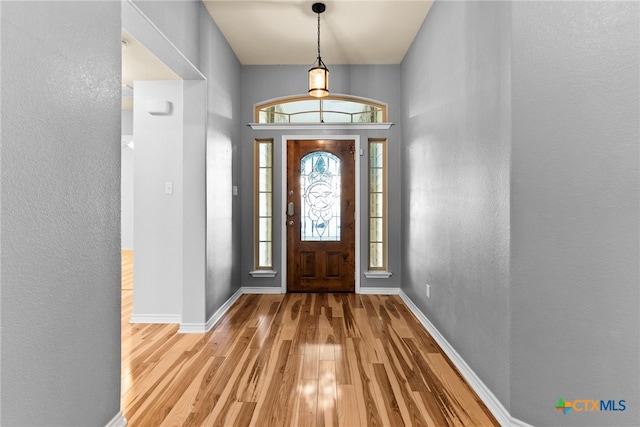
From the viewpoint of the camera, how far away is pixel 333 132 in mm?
4586

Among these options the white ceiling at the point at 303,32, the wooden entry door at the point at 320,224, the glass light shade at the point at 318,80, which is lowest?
the wooden entry door at the point at 320,224

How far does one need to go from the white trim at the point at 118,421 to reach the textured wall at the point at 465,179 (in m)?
2.02

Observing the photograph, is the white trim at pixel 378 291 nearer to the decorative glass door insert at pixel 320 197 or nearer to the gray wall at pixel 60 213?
the decorative glass door insert at pixel 320 197

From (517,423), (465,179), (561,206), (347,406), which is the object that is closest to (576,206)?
(561,206)

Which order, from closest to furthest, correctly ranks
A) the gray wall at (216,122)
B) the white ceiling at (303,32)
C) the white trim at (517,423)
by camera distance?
1. the white trim at (517,423)
2. the gray wall at (216,122)
3. the white ceiling at (303,32)

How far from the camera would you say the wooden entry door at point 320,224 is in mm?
4645

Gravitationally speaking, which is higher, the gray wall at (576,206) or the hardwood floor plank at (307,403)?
the gray wall at (576,206)

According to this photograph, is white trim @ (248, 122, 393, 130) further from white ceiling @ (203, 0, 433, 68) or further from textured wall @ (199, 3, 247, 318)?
white ceiling @ (203, 0, 433, 68)

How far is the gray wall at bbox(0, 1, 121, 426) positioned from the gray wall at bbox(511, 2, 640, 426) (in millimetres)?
2044

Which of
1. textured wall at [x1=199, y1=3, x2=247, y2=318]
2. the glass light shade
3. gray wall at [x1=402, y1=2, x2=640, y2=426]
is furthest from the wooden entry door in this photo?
gray wall at [x1=402, y1=2, x2=640, y2=426]

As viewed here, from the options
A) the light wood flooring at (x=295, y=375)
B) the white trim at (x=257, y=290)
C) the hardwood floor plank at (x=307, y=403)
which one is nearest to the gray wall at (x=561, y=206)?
the light wood flooring at (x=295, y=375)

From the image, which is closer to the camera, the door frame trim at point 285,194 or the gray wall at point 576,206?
the gray wall at point 576,206

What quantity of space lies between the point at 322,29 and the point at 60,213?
10.1 feet

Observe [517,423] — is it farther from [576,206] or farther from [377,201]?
[377,201]
